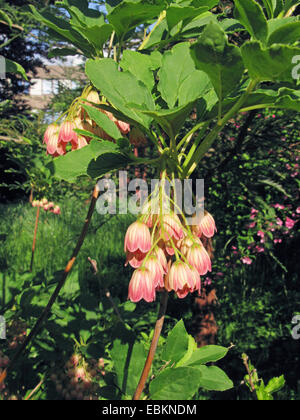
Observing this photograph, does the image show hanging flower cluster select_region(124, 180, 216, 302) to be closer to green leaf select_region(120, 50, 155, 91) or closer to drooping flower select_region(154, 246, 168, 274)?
drooping flower select_region(154, 246, 168, 274)

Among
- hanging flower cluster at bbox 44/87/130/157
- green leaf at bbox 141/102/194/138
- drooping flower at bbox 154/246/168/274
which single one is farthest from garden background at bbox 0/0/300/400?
green leaf at bbox 141/102/194/138

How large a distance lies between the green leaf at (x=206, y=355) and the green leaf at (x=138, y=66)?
60 centimetres

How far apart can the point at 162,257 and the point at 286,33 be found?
468 millimetres

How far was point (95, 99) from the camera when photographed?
2.86 feet

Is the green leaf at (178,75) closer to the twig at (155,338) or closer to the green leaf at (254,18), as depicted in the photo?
the green leaf at (254,18)

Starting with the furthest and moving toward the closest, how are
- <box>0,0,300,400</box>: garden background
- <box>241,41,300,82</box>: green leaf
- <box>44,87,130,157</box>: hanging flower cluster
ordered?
1. <box>0,0,300,400</box>: garden background
2. <box>44,87,130,157</box>: hanging flower cluster
3. <box>241,41,300,82</box>: green leaf

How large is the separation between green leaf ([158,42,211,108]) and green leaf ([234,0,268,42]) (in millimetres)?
171

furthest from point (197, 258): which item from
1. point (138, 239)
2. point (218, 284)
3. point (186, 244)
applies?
point (218, 284)

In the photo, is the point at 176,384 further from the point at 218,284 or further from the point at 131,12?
the point at 218,284

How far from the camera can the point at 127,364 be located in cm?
88

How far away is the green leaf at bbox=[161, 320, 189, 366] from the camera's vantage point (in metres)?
0.76

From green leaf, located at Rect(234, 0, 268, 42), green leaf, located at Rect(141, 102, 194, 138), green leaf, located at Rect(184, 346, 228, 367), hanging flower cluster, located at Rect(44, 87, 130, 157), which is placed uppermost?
green leaf, located at Rect(234, 0, 268, 42)

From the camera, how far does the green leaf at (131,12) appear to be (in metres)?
0.70
